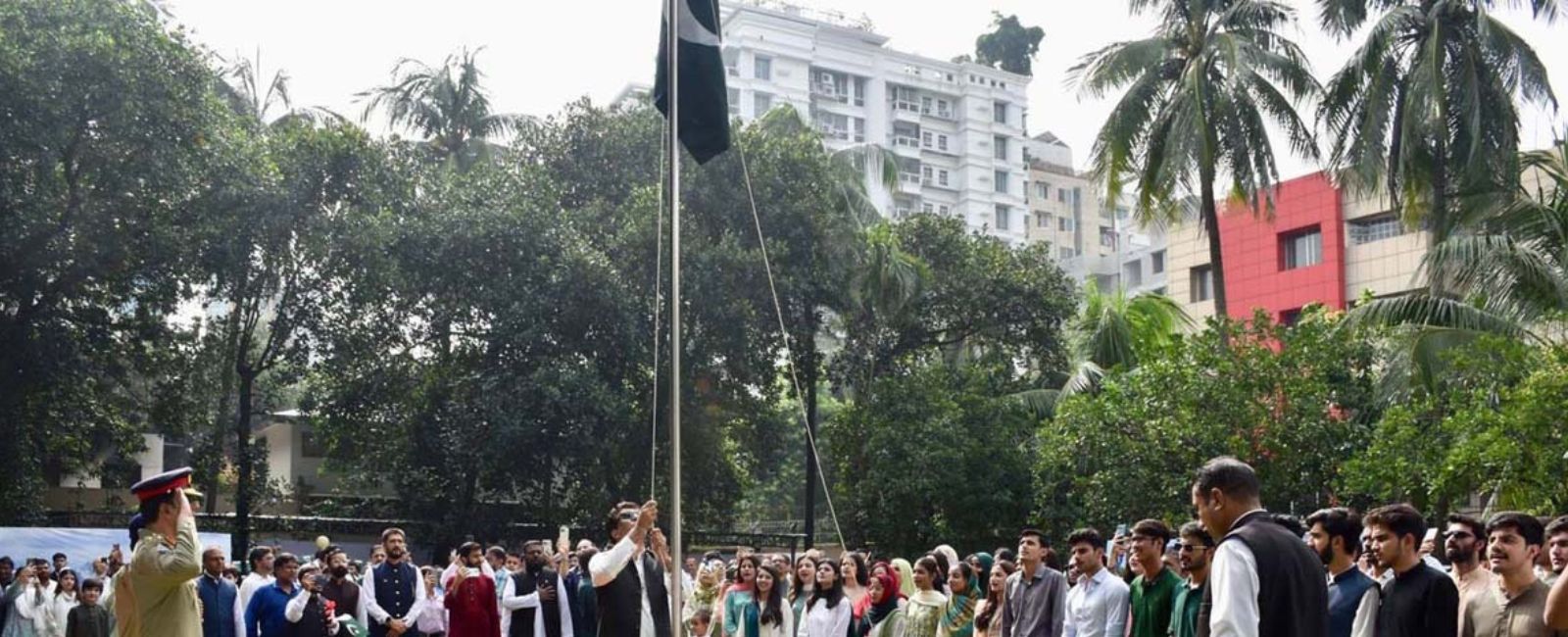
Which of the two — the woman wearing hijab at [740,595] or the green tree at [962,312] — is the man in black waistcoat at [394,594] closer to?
the woman wearing hijab at [740,595]

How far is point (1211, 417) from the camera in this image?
25.7 metres

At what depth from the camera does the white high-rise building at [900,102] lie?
261ft

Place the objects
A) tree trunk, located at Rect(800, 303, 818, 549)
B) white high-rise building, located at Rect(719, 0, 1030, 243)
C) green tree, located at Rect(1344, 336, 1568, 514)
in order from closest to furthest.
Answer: green tree, located at Rect(1344, 336, 1568, 514) → tree trunk, located at Rect(800, 303, 818, 549) → white high-rise building, located at Rect(719, 0, 1030, 243)

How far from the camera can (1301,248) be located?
143 feet

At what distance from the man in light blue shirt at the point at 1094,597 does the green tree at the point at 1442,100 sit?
18402 mm

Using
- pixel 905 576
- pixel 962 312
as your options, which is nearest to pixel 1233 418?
pixel 905 576

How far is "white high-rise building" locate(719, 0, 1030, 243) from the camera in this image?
79.7 meters

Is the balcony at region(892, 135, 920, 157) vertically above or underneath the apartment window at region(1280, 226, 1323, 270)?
above

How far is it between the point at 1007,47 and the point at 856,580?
79.9m

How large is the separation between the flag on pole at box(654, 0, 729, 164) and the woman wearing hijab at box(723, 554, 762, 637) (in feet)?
18.7

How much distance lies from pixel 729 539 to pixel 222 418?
36.0 feet

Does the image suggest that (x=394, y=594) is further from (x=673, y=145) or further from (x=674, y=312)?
(x=674, y=312)

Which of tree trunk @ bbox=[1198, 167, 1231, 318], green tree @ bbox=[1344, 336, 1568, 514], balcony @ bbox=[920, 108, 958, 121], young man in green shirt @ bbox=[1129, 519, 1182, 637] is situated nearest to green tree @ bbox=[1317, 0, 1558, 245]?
tree trunk @ bbox=[1198, 167, 1231, 318]

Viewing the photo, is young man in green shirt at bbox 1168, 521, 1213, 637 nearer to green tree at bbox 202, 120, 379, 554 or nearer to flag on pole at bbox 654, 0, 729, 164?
flag on pole at bbox 654, 0, 729, 164
